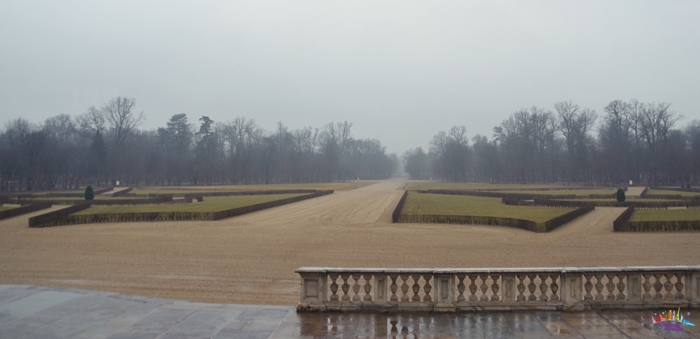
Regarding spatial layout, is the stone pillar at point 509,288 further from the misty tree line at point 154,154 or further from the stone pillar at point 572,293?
the misty tree line at point 154,154

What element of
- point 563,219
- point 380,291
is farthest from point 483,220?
point 380,291

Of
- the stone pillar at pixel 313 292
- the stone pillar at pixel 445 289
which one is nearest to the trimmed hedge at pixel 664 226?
the stone pillar at pixel 445 289

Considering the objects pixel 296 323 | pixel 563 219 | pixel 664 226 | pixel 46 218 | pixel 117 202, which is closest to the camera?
pixel 296 323

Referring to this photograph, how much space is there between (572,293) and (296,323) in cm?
454

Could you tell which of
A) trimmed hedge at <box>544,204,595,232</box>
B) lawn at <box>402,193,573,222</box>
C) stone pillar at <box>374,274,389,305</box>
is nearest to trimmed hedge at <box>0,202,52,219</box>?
lawn at <box>402,193,573,222</box>

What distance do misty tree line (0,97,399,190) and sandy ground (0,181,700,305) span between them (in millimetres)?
54344

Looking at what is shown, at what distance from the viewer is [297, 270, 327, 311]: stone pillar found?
24.4 ft

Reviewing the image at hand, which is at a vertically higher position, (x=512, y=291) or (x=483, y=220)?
(x=512, y=291)

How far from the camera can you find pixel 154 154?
301 feet

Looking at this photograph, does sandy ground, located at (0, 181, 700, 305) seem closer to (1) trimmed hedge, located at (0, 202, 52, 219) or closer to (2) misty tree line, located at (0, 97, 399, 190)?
(1) trimmed hedge, located at (0, 202, 52, 219)

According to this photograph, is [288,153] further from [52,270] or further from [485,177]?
[52,270]

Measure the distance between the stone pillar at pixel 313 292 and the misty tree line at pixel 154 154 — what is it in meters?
72.4

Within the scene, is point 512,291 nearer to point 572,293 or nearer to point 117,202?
point 572,293

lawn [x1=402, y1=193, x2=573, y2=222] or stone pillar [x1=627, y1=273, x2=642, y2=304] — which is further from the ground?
stone pillar [x1=627, y1=273, x2=642, y2=304]
